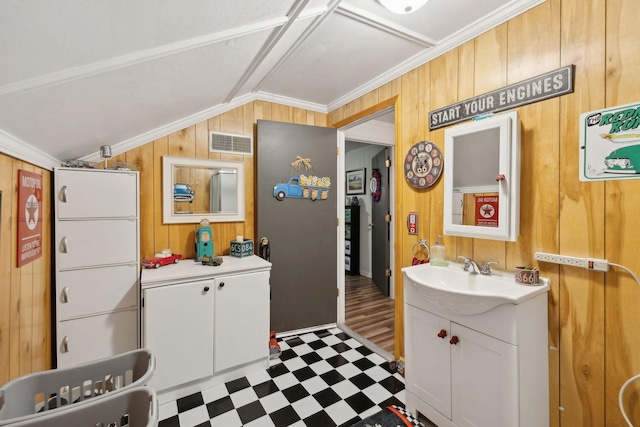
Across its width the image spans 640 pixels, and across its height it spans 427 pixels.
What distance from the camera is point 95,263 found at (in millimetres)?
1793

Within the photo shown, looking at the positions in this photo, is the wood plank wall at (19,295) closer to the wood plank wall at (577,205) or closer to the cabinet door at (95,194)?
the cabinet door at (95,194)

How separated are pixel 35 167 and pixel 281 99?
2.06 m

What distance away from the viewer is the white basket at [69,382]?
0.88 metres

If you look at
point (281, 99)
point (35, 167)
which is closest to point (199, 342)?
point (35, 167)

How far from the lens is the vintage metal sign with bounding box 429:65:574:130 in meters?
1.35

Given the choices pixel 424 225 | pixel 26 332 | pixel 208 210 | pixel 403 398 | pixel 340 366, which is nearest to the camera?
pixel 26 332

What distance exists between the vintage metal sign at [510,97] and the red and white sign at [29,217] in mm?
2433

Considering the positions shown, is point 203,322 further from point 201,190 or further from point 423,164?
point 423,164

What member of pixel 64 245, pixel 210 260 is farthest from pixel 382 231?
pixel 64 245

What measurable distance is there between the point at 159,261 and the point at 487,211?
7.77 feet

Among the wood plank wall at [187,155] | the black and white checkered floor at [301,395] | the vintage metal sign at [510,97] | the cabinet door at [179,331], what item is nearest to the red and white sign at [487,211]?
the vintage metal sign at [510,97]

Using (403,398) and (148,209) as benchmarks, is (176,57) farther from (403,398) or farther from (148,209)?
(403,398)

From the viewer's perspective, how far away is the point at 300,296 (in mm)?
2842

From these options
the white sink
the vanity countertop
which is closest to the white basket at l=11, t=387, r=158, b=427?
the vanity countertop
